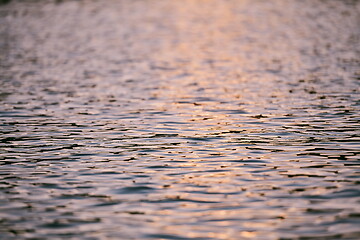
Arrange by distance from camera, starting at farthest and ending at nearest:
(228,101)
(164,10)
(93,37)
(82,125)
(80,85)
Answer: (164,10) → (93,37) → (80,85) → (228,101) → (82,125)

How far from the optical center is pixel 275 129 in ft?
75.7

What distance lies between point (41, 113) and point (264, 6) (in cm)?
5835

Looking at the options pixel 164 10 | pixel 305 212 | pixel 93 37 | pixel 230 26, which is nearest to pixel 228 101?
pixel 305 212

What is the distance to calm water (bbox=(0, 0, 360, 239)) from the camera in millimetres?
14578

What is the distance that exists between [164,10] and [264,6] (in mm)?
12374

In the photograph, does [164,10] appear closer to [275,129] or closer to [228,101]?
[228,101]

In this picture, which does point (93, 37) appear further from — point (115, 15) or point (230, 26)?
point (115, 15)

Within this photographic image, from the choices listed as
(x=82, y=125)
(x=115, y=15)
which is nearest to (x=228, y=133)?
(x=82, y=125)

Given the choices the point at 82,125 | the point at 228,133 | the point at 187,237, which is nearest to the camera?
the point at 187,237

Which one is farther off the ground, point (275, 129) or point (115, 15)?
point (115, 15)

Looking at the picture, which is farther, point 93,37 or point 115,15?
point 115,15

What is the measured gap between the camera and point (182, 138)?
73.3 ft

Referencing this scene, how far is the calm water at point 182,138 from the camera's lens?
1458cm

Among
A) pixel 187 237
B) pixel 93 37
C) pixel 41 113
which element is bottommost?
pixel 187 237
